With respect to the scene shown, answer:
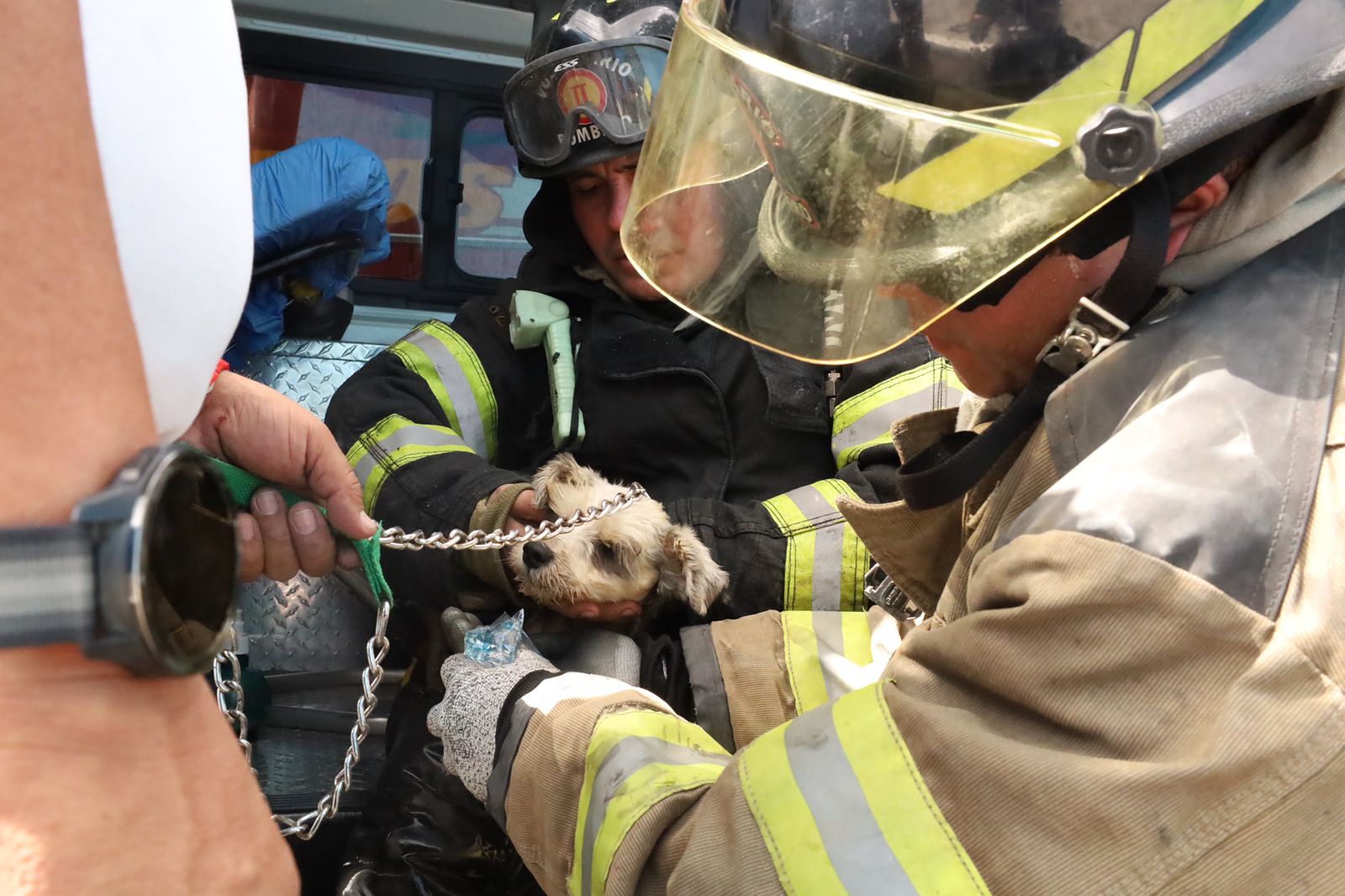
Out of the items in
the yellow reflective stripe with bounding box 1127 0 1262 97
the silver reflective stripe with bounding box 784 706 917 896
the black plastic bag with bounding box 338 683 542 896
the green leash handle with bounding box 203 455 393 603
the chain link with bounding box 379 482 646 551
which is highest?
the yellow reflective stripe with bounding box 1127 0 1262 97

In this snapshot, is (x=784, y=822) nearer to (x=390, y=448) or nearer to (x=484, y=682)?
(x=484, y=682)

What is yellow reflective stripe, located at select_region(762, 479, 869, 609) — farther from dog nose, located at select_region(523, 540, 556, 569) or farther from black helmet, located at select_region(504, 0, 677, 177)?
black helmet, located at select_region(504, 0, 677, 177)

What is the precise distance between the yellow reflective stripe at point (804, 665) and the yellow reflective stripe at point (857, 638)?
0.18 ft

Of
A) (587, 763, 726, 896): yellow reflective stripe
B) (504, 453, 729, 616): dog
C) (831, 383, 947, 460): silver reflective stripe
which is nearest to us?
(587, 763, 726, 896): yellow reflective stripe

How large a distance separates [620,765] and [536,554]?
841 millimetres

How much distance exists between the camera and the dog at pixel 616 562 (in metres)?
2.08

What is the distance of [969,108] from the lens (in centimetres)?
111

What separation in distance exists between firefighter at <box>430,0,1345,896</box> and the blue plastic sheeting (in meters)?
1.50

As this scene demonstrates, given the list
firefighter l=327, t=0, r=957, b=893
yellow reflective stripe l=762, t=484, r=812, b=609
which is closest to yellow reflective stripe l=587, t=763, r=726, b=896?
firefighter l=327, t=0, r=957, b=893

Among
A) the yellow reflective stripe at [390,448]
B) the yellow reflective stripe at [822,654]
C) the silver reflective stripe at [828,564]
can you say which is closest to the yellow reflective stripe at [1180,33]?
the yellow reflective stripe at [822,654]

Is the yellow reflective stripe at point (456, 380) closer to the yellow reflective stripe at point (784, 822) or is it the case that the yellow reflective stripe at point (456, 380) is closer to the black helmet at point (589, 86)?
the black helmet at point (589, 86)

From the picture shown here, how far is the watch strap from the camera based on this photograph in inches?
19.1

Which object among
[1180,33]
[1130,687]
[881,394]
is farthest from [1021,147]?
[881,394]

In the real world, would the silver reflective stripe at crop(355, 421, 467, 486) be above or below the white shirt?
below
